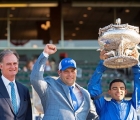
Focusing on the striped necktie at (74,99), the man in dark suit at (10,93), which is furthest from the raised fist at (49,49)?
the striped necktie at (74,99)

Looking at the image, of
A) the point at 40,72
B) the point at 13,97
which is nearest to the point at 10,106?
the point at 13,97

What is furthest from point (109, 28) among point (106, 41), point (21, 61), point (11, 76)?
point (21, 61)

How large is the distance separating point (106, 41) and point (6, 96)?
46.5 inches

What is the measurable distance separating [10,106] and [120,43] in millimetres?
1296

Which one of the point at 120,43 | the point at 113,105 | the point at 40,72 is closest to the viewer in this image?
the point at 40,72

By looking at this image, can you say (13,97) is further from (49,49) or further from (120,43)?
(120,43)

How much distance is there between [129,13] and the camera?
1877cm

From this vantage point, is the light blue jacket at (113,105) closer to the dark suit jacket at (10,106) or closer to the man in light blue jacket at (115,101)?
the man in light blue jacket at (115,101)

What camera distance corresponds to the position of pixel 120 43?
5398 mm

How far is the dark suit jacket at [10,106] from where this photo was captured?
506 cm

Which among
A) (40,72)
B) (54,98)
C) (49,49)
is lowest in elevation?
(54,98)

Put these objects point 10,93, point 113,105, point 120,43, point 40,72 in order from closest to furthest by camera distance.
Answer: point 40,72, point 10,93, point 120,43, point 113,105

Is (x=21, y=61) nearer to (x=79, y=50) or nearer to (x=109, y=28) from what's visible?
(x=79, y=50)

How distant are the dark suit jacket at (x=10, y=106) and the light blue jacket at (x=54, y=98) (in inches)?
6.8
